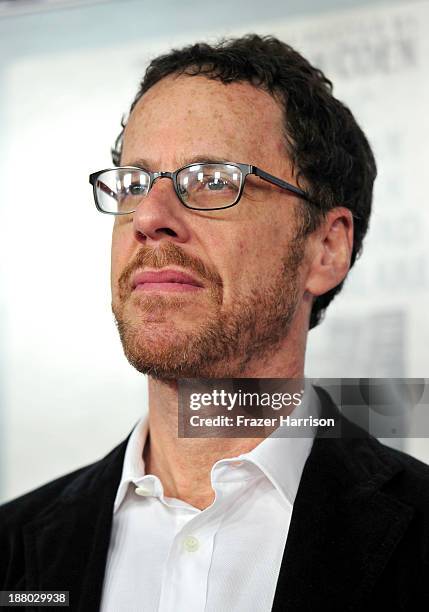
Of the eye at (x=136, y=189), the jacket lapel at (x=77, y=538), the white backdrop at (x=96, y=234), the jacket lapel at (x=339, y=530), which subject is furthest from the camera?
the white backdrop at (x=96, y=234)

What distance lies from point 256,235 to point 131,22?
2.96ft

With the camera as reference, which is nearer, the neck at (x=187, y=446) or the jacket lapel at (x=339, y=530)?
the jacket lapel at (x=339, y=530)

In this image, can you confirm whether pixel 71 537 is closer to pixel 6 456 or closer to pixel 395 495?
pixel 395 495

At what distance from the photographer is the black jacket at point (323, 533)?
1.02m

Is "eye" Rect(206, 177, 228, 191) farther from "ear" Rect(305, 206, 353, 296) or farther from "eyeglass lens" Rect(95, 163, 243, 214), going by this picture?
"ear" Rect(305, 206, 353, 296)

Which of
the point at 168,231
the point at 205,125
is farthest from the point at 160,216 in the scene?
the point at 205,125

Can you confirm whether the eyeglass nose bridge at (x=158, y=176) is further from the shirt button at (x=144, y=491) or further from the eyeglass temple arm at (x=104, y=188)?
the shirt button at (x=144, y=491)

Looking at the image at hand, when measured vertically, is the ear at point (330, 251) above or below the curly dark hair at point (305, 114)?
below

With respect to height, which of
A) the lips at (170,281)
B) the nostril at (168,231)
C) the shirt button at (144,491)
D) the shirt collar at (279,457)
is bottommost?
the shirt button at (144,491)

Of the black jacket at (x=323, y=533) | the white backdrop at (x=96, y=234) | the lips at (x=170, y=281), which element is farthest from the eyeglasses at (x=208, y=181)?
the white backdrop at (x=96, y=234)

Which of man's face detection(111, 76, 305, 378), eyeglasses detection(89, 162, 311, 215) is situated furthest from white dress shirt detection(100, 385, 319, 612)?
eyeglasses detection(89, 162, 311, 215)

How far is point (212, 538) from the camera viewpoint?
111cm

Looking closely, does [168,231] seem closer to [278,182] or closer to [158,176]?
[158,176]

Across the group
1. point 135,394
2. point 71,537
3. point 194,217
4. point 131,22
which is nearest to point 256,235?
point 194,217
